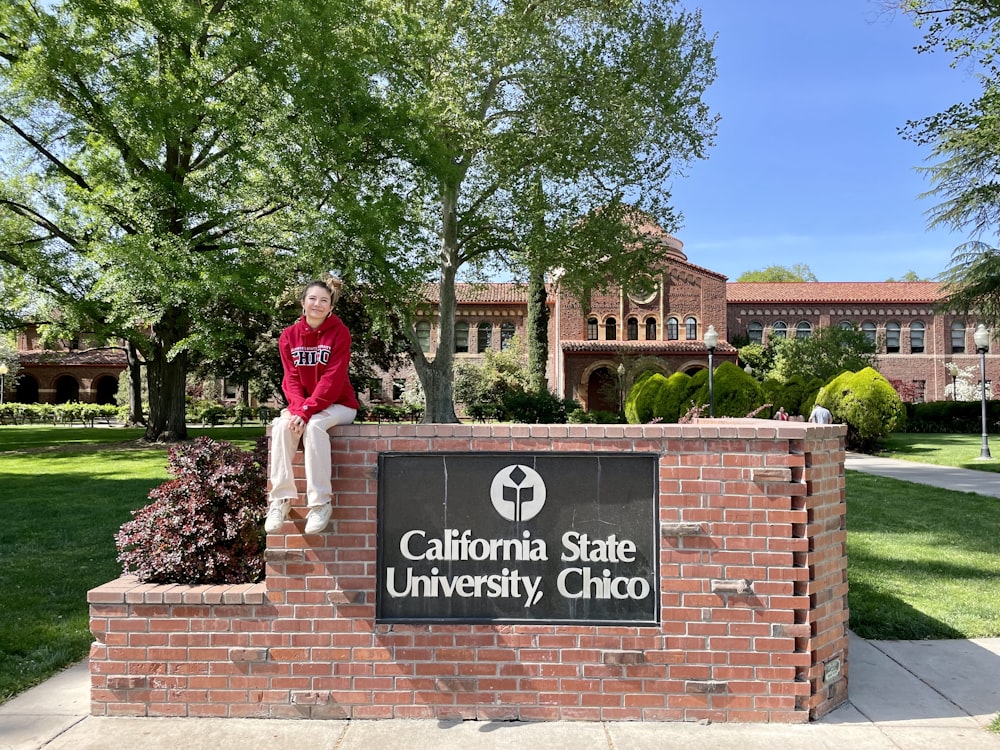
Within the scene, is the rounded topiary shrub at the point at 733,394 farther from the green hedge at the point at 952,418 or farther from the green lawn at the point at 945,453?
the green hedge at the point at 952,418

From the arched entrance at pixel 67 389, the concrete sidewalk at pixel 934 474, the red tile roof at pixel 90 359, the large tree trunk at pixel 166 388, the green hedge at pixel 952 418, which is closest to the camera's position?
the concrete sidewalk at pixel 934 474

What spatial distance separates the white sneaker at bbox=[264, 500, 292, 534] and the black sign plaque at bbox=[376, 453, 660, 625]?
49cm

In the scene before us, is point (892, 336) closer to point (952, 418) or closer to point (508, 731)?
point (952, 418)

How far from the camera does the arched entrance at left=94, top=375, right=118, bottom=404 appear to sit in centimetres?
5753

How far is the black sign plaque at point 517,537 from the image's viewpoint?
3684 mm

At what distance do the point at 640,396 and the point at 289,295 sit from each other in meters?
13.4

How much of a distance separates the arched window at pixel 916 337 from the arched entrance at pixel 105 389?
62784 millimetres

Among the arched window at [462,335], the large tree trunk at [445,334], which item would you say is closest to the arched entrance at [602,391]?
the arched window at [462,335]

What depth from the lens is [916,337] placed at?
52188 millimetres

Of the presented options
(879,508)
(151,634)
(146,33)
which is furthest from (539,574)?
(146,33)

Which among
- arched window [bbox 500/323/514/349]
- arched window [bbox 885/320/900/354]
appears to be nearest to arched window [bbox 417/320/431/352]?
arched window [bbox 500/323/514/349]

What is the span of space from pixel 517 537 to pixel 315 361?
1445mm

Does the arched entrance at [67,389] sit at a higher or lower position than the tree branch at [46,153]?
lower

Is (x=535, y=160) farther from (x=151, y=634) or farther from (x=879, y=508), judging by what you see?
(x=151, y=634)
